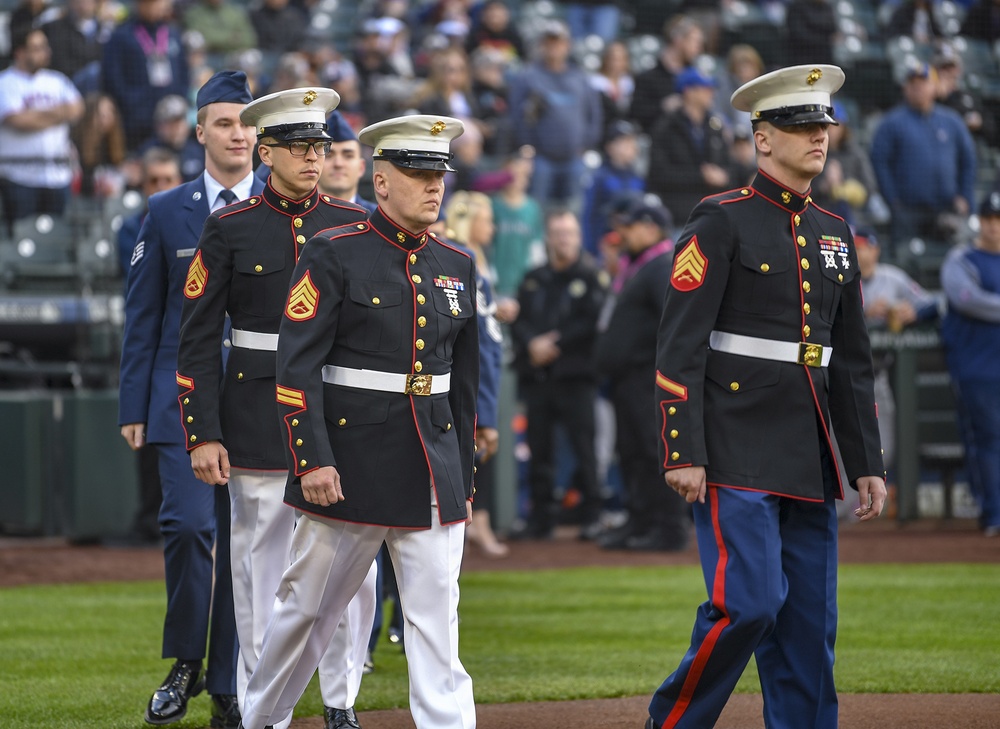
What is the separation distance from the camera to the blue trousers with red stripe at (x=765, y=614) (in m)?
4.40

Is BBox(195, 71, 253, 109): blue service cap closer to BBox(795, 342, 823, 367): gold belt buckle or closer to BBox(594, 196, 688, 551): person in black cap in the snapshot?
BBox(795, 342, 823, 367): gold belt buckle

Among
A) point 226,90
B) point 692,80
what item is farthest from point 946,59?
point 226,90

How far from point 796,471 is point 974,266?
8.01 metres

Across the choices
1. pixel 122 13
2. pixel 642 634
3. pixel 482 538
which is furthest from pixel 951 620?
pixel 122 13

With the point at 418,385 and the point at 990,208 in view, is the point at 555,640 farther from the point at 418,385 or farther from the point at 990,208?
the point at 990,208

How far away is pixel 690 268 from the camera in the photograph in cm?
461

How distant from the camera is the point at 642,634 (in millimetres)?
7812

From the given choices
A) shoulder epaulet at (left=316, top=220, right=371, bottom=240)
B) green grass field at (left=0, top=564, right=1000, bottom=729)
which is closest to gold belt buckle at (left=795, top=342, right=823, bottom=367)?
shoulder epaulet at (left=316, top=220, right=371, bottom=240)

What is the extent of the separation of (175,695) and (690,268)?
246 cm

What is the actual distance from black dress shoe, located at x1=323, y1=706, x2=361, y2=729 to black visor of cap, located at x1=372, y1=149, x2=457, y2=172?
6.13 feet

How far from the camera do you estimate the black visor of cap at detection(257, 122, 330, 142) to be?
17.0 ft

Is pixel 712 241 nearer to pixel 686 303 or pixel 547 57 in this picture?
pixel 686 303

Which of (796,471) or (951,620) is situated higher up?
(796,471)

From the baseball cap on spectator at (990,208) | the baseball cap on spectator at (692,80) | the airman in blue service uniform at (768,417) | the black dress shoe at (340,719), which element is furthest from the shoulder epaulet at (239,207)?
the baseball cap on spectator at (692,80)
